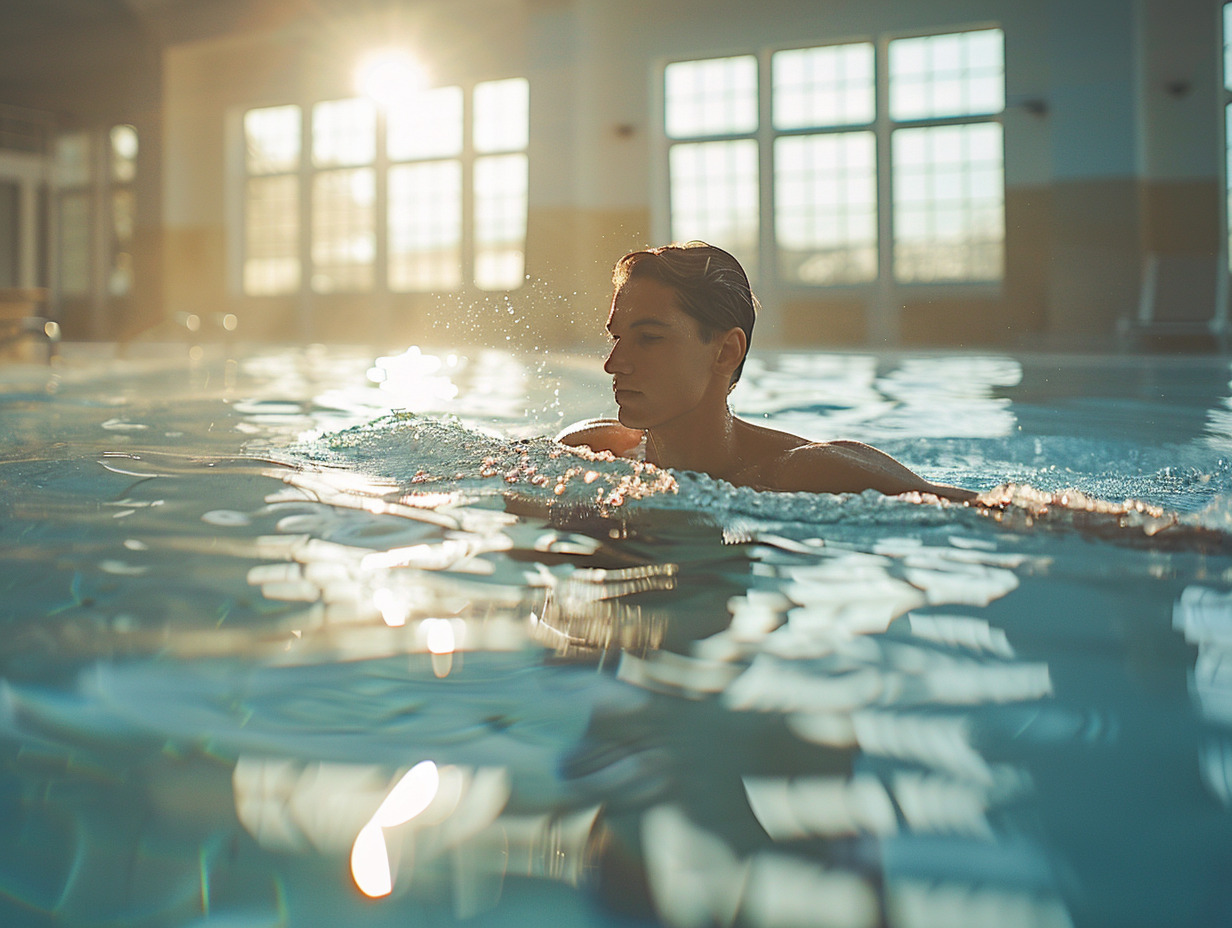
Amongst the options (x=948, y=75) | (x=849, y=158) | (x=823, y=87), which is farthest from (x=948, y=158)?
(x=823, y=87)

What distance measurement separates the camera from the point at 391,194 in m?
14.4

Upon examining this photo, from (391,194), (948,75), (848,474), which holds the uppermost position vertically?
(948,75)

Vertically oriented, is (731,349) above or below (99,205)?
below

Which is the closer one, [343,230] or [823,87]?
[823,87]

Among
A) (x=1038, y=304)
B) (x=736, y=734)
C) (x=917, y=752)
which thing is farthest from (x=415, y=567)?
(x=1038, y=304)

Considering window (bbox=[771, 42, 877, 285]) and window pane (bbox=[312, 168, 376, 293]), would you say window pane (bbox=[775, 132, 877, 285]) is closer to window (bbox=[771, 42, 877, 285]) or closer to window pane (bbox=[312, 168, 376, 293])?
window (bbox=[771, 42, 877, 285])

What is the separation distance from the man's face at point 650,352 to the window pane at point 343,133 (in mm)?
13286

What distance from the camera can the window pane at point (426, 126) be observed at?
544 inches

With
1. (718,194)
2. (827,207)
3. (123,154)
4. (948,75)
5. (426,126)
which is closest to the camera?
(948,75)

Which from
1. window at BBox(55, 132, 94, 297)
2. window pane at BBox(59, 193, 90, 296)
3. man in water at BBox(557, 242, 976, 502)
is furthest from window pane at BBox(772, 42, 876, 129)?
window pane at BBox(59, 193, 90, 296)

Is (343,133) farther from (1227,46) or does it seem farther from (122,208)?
(1227,46)

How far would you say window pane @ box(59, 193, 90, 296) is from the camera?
15.9 m

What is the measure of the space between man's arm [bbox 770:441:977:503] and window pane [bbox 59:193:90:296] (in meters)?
16.6

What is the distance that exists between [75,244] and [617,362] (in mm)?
16822
